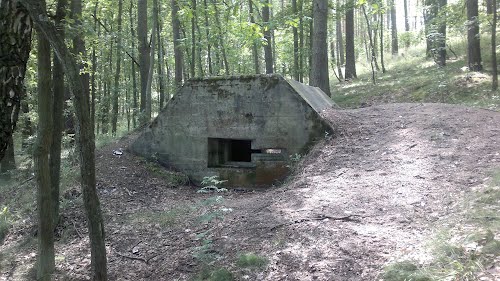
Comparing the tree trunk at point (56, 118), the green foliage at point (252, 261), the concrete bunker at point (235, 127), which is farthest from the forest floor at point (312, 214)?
the tree trunk at point (56, 118)

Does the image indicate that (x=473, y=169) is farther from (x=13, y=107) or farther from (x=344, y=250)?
(x=13, y=107)

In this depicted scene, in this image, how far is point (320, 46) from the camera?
13109 mm

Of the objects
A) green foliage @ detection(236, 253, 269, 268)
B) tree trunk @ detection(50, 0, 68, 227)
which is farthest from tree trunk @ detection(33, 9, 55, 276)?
green foliage @ detection(236, 253, 269, 268)

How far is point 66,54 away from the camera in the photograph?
4.29 metres

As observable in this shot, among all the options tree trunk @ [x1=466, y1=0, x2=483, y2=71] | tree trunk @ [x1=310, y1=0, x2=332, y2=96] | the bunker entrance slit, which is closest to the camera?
the bunker entrance slit

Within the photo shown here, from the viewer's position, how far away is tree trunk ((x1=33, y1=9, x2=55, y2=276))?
5383 millimetres

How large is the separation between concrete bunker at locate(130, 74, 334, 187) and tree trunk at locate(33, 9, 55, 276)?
4.16 m

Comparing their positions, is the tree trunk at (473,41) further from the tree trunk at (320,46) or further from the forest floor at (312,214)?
the forest floor at (312,214)

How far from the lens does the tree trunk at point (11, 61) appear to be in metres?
2.82

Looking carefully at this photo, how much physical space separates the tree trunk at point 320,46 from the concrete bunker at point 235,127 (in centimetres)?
411

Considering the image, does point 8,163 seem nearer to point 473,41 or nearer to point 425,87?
point 425,87

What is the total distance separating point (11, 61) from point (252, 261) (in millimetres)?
3125

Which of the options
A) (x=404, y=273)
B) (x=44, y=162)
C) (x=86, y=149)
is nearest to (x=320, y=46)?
(x=44, y=162)

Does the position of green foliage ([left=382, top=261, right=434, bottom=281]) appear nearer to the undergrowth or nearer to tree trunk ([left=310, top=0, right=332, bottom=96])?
the undergrowth
